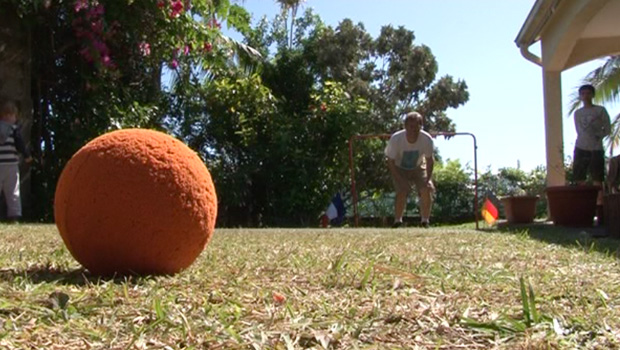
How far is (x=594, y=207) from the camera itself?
30.1 ft

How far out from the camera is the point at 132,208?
346 centimetres

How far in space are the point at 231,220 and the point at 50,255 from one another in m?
10.6

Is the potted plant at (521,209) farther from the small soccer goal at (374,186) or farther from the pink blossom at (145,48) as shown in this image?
the pink blossom at (145,48)

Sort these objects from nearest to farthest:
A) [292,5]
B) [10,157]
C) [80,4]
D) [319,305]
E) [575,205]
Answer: [319,305] < [575,205] < [10,157] < [80,4] < [292,5]

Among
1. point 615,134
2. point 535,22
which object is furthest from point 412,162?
point 615,134

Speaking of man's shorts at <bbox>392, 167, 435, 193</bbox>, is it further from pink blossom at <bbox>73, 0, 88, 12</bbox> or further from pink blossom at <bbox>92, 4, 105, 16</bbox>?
pink blossom at <bbox>73, 0, 88, 12</bbox>

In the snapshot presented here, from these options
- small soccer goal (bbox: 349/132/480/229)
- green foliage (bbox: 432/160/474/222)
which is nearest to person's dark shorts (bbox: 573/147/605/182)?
small soccer goal (bbox: 349/132/480/229)

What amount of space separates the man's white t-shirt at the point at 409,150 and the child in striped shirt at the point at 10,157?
5377 mm

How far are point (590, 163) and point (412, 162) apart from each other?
2475mm

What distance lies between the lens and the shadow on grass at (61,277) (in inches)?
133

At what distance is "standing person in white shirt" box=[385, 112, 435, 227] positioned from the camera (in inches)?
432

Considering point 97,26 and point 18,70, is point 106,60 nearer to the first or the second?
point 97,26

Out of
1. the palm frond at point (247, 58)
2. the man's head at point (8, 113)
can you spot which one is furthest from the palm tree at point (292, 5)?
the man's head at point (8, 113)

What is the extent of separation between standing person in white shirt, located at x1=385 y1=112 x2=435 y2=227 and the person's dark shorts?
202cm
